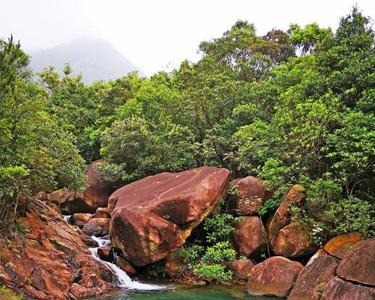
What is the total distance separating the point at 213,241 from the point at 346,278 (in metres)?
7.64

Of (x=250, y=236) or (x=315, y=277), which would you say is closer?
(x=315, y=277)

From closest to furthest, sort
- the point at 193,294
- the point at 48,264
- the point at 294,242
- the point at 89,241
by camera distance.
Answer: the point at 193,294, the point at 48,264, the point at 294,242, the point at 89,241

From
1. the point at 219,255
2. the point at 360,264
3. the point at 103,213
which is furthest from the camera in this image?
the point at 103,213

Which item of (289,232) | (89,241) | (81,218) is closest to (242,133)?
(289,232)

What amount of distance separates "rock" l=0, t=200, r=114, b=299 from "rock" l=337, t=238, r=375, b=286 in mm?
9702

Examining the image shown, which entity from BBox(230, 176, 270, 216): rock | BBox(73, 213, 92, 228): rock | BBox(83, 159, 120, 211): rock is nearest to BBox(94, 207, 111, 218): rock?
BBox(73, 213, 92, 228): rock

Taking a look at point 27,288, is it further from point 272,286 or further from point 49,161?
point 272,286

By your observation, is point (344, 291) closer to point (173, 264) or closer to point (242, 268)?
point (242, 268)

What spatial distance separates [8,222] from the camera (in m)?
17.2

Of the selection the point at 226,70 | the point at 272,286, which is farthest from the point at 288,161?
the point at 226,70

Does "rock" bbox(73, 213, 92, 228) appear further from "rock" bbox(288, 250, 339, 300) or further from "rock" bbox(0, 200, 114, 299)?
"rock" bbox(288, 250, 339, 300)

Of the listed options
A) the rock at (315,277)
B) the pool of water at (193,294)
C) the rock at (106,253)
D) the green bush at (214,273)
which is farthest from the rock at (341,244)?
the rock at (106,253)

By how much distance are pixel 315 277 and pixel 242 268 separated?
13.7ft

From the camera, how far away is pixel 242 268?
18656 mm
